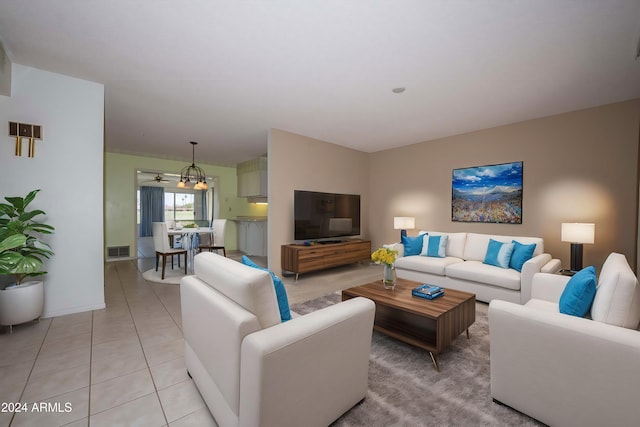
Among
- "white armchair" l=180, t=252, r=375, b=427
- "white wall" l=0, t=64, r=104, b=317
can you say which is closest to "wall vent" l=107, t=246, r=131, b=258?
"white wall" l=0, t=64, r=104, b=317

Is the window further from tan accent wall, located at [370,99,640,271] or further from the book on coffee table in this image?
the book on coffee table

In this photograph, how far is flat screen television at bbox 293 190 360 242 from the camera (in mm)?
4844

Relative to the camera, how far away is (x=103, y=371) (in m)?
1.95

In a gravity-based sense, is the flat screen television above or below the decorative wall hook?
below

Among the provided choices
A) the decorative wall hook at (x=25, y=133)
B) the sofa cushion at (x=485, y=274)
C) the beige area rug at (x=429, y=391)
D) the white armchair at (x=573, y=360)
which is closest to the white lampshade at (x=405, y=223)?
the sofa cushion at (x=485, y=274)

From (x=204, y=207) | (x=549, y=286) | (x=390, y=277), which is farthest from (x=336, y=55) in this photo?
(x=204, y=207)

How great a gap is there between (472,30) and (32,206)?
446cm

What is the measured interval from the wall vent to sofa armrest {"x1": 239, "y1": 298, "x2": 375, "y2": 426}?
6.72m

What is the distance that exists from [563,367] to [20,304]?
4.20 m

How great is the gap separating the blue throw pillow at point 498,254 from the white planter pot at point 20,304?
208 inches

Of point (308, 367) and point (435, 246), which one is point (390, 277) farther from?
point (435, 246)

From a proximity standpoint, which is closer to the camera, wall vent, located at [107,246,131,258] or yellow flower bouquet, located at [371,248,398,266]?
yellow flower bouquet, located at [371,248,398,266]

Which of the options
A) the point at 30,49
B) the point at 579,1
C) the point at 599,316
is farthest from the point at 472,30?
the point at 30,49

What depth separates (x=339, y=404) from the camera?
4.79ft
